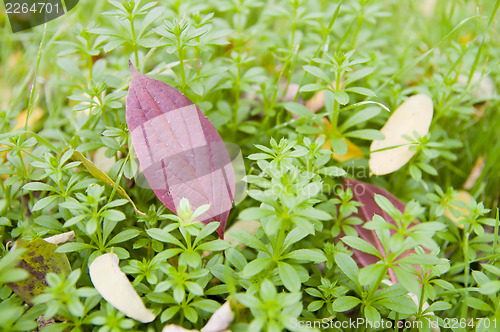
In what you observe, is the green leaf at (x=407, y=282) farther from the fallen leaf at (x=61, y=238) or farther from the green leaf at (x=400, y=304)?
the fallen leaf at (x=61, y=238)

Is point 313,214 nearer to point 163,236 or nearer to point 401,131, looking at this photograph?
point 163,236

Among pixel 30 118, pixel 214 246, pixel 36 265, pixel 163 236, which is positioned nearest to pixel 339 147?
pixel 214 246

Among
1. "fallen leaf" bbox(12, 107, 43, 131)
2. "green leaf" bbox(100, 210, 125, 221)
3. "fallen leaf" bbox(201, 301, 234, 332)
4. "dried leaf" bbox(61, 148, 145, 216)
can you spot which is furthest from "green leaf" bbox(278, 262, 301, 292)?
"fallen leaf" bbox(12, 107, 43, 131)

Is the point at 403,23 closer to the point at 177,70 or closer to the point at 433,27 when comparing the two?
the point at 433,27

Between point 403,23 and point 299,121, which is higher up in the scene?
point 403,23

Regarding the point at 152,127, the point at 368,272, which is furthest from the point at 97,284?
the point at 368,272
